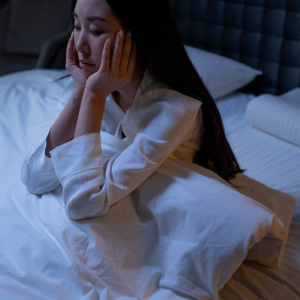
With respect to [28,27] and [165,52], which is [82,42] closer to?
[165,52]

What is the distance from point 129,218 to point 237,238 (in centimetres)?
24

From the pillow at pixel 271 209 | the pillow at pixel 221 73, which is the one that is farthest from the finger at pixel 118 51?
the pillow at pixel 221 73

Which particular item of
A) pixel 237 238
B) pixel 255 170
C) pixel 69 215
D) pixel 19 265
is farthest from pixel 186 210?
pixel 255 170

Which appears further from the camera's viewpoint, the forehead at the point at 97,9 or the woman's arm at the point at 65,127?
the woman's arm at the point at 65,127

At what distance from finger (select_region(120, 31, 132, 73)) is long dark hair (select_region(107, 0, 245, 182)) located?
13mm

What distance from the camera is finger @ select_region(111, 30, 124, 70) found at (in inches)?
36.0

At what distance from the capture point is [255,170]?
4.74ft

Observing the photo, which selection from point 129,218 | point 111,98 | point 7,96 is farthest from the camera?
point 7,96

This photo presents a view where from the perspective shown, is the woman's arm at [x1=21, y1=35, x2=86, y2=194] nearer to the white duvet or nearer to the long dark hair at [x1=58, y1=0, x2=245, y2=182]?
the white duvet

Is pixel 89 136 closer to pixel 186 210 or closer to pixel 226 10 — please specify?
pixel 186 210

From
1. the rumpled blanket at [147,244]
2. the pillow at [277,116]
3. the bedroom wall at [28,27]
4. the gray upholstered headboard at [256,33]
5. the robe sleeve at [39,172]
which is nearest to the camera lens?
the rumpled blanket at [147,244]

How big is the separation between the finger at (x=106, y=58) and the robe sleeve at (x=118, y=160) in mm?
130

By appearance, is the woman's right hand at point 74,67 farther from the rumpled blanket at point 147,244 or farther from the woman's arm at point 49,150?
the rumpled blanket at point 147,244

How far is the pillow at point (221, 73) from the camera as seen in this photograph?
6.36 ft
